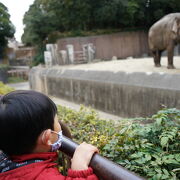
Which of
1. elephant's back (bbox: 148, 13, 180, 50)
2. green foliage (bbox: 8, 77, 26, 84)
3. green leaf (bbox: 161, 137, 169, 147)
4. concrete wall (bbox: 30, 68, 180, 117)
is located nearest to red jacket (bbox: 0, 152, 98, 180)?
green leaf (bbox: 161, 137, 169, 147)

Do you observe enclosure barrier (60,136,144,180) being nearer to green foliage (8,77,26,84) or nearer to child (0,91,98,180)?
child (0,91,98,180)

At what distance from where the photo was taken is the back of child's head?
1.06m

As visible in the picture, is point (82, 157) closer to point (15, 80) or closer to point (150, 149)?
point (150, 149)

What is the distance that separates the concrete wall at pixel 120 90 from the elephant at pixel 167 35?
1.69 metres

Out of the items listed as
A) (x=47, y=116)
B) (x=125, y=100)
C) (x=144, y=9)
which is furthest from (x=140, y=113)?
(x=144, y=9)

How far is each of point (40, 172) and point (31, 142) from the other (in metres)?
0.13

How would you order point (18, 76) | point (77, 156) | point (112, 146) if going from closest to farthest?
point (77, 156)
point (112, 146)
point (18, 76)

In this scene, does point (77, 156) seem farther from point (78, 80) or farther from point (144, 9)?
point (144, 9)

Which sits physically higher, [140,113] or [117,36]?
[117,36]

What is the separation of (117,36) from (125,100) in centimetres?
1658

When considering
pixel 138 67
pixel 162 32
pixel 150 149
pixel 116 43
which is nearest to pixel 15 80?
pixel 116 43

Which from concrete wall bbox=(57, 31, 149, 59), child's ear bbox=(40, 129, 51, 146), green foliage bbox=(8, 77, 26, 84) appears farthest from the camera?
green foliage bbox=(8, 77, 26, 84)

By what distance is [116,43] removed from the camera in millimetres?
22000

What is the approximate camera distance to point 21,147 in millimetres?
1117
